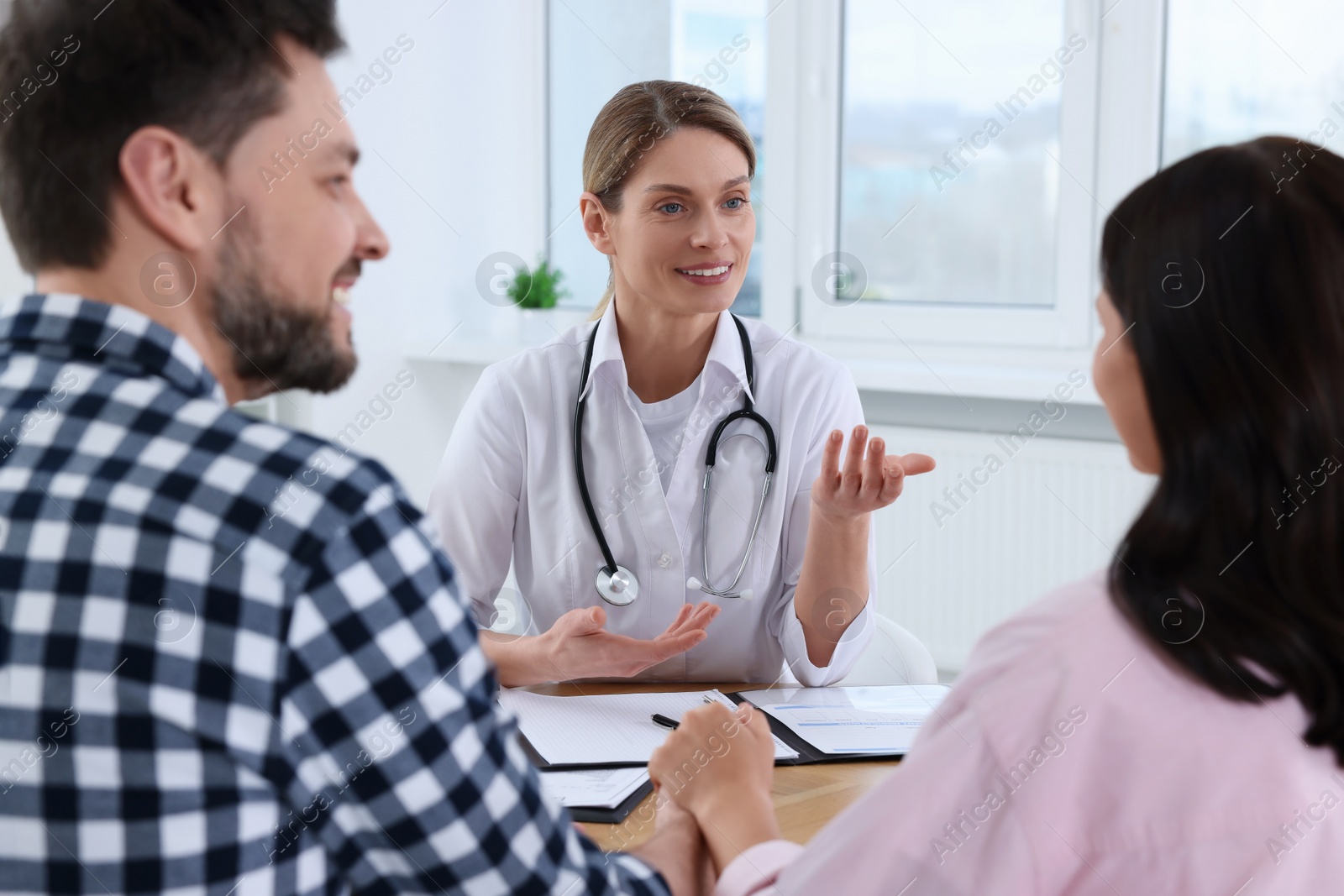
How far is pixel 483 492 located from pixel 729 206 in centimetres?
62

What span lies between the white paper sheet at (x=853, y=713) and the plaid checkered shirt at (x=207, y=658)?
27.5 inches

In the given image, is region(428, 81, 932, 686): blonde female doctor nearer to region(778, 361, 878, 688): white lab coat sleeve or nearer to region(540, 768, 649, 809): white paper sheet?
region(778, 361, 878, 688): white lab coat sleeve

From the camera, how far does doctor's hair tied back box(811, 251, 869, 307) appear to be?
346cm

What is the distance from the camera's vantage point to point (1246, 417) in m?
0.78

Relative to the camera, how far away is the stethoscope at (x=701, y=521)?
1.72m

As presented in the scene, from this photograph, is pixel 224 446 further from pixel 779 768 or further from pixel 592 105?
pixel 592 105

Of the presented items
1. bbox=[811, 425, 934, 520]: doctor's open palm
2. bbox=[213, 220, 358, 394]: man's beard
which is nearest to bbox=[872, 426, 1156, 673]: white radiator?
bbox=[811, 425, 934, 520]: doctor's open palm

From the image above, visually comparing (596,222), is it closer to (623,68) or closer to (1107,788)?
(1107,788)

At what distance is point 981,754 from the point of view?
30.3 inches

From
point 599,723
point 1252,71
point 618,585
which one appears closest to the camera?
point 599,723

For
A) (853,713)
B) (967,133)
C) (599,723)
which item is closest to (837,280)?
(967,133)

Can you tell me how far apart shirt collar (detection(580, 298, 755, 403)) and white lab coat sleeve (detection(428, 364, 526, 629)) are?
5.5 inches

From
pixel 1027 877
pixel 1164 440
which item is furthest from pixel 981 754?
pixel 1164 440

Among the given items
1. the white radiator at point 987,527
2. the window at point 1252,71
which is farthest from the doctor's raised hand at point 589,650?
the window at point 1252,71
